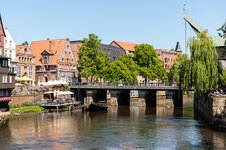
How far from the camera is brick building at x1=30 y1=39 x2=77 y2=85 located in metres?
101

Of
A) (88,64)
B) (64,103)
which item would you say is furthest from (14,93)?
(88,64)

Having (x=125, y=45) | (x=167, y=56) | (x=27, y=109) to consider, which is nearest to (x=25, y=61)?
(x=27, y=109)

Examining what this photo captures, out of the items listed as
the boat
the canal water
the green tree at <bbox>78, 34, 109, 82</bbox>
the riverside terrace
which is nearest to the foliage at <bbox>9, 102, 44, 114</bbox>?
the canal water

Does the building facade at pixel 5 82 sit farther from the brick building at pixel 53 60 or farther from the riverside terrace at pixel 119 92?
the brick building at pixel 53 60

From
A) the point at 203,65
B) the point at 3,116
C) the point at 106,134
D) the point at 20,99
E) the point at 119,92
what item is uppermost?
the point at 203,65

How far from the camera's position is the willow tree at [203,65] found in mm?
57938

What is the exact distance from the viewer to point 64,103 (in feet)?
260

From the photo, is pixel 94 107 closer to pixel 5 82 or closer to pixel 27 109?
pixel 27 109

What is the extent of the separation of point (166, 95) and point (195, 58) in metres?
40.1

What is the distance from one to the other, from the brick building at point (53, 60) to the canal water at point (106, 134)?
128 feet

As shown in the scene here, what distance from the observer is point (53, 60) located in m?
102

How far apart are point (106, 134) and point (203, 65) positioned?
2132cm

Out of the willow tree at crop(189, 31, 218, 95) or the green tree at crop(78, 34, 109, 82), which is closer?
the willow tree at crop(189, 31, 218, 95)

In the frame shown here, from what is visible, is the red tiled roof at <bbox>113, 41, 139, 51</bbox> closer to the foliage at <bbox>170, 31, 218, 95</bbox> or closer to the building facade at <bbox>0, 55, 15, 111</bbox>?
the building facade at <bbox>0, 55, 15, 111</bbox>
